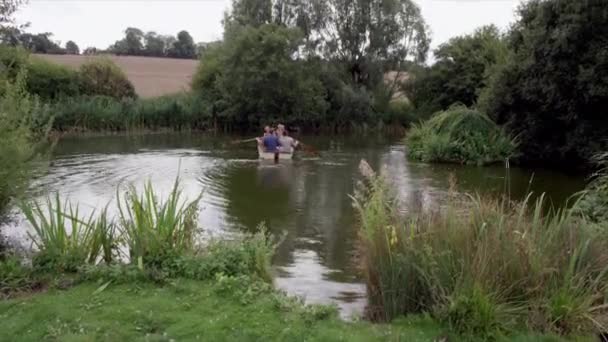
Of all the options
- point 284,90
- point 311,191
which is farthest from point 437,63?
point 311,191

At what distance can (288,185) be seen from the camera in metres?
18.6

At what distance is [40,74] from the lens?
3922 cm

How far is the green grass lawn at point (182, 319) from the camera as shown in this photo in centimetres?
567

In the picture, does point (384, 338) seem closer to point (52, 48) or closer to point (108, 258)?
point (108, 258)

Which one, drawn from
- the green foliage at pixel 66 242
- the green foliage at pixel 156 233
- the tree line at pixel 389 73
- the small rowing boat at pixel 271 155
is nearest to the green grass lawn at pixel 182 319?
the green foliage at pixel 156 233

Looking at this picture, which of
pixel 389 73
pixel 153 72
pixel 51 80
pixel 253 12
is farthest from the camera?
pixel 153 72

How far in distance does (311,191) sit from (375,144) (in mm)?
17726

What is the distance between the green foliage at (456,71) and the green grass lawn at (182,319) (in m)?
38.2

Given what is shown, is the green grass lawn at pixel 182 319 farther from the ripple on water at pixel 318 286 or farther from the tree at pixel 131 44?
the tree at pixel 131 44

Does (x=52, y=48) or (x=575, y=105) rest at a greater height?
(x=52, y=48)

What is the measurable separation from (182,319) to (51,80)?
37.3 metres

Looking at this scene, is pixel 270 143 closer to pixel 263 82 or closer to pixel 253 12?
pixel 263 82

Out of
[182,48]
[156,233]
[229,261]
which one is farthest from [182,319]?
[182,48]

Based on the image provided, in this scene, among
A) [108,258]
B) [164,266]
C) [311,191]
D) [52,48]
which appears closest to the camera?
[164,266]
